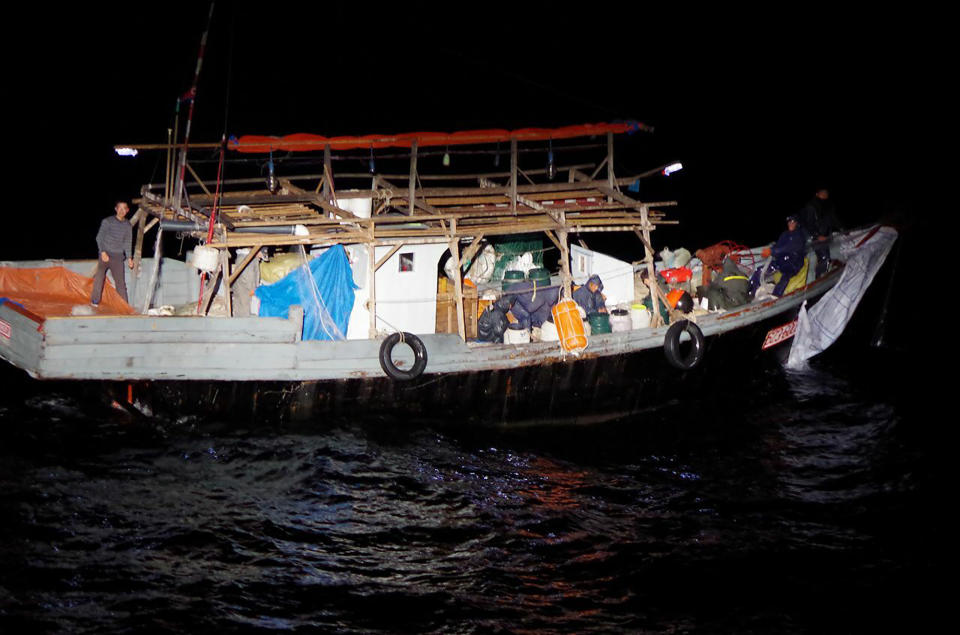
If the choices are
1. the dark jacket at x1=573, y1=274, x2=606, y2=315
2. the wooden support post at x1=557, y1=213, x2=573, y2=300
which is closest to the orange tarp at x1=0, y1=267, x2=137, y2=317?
the wooden support post at x1=557, y1=213, x2=573, y2=300

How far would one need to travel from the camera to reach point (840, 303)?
14.8 meters

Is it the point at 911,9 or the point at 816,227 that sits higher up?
the point at 911,9

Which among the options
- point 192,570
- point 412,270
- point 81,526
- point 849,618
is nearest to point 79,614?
point 192,570

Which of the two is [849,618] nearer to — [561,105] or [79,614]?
[79,614]

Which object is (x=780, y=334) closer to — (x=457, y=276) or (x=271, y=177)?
(x=457, y=276)

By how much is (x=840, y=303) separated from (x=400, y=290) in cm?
841

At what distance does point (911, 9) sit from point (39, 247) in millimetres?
53702

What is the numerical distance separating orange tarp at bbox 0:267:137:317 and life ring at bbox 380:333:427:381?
4528mm

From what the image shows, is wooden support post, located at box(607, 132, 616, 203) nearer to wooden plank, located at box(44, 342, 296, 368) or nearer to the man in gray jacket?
wooden plank, located at box(44, 342, 296, 368)

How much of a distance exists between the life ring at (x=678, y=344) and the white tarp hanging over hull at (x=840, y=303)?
3.21 m

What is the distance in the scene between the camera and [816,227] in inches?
598

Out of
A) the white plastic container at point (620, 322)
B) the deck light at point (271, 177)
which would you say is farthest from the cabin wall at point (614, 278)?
the deck light at point (271, 177)

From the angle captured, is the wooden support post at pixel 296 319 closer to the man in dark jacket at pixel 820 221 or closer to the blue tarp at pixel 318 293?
the blue tarp at pixel 318 293

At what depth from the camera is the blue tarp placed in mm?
12258
